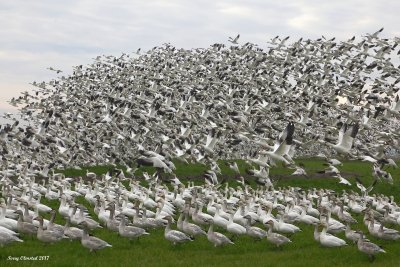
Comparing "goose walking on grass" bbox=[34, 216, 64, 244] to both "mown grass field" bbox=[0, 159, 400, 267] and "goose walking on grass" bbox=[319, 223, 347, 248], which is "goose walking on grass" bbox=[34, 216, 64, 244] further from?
"goose walking on grass" bbox=[319, 223, 347, 248]

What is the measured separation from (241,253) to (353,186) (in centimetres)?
2145

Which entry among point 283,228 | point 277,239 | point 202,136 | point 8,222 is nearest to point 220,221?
point 283,228

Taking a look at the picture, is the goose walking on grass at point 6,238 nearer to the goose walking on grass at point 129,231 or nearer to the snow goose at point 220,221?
the goose walking on grass at point 129,231

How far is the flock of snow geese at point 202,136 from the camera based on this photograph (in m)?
22.2

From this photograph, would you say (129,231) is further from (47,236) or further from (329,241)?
(329,241)

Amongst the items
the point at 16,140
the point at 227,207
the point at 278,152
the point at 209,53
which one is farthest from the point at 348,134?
the point at 209,53

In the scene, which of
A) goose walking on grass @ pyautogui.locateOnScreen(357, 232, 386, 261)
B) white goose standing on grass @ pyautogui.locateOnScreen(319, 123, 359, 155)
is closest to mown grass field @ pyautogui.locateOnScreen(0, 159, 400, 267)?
goose walking on grass @ pyautogui.locateOnScreen(357, 232, 386, 261)

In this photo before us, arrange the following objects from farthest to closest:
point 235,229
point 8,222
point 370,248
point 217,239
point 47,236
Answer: point 235,229 → point 8,222 → point 217,239 → point 47,236 → point 370,248

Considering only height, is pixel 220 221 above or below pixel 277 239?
below

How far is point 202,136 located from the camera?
42.1m

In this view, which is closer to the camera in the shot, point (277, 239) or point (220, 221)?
point (277, 239)

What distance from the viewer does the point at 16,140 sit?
40.8 meters

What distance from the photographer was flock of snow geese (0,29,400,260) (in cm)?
2219

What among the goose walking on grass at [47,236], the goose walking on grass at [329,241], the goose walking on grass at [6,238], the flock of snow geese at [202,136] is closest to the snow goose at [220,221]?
the flock of snow geese at [202,136]
